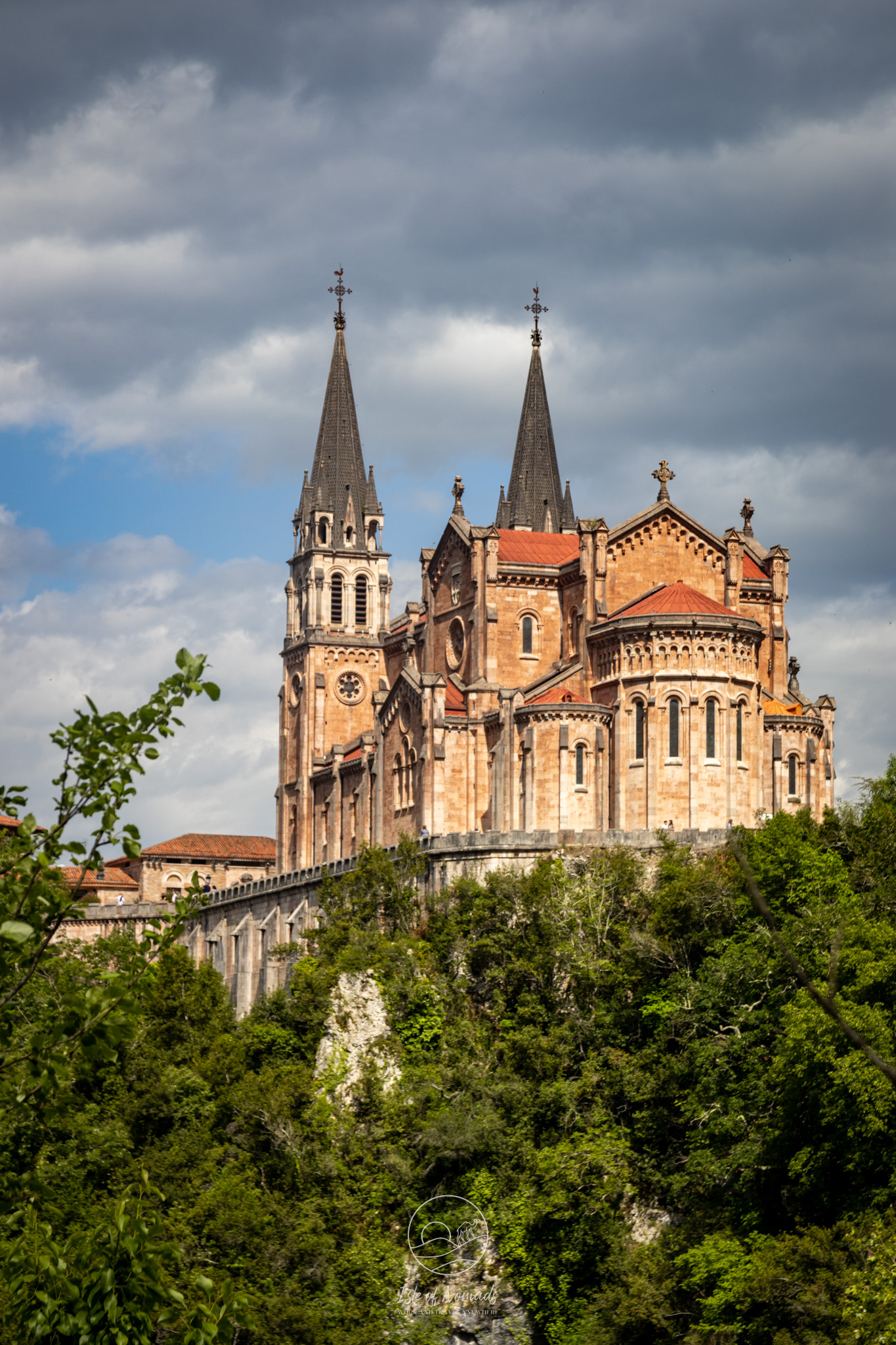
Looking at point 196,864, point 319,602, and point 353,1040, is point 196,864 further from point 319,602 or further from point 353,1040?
point 353,1040

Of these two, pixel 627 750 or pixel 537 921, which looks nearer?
pixel 537 921

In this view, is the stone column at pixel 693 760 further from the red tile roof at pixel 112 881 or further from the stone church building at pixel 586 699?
the red tile roof at pixel 112 881

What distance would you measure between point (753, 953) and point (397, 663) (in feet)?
147

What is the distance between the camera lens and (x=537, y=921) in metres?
63.2

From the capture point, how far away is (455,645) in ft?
273

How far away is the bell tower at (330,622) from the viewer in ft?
328

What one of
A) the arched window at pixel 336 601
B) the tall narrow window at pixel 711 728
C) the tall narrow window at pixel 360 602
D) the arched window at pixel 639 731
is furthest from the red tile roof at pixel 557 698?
the arched window at pixel 336 601

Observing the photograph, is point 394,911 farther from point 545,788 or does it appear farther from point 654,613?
point 654,613

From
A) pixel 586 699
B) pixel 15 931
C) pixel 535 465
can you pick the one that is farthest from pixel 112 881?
pixel 15 931

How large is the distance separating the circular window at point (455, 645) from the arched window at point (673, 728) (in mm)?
13776

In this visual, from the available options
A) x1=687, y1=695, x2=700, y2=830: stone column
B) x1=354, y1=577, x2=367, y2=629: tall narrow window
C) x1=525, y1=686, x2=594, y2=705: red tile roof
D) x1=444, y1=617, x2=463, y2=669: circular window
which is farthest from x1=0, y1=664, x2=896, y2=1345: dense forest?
x1=354, y1=577, x2=367, y2=629: tall narrow window

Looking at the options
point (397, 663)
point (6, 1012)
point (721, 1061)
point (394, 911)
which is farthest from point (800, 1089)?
point (397, 663)

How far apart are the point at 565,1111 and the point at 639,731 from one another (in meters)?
18.9

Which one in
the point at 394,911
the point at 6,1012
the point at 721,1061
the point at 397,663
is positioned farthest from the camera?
the point at 397,663
